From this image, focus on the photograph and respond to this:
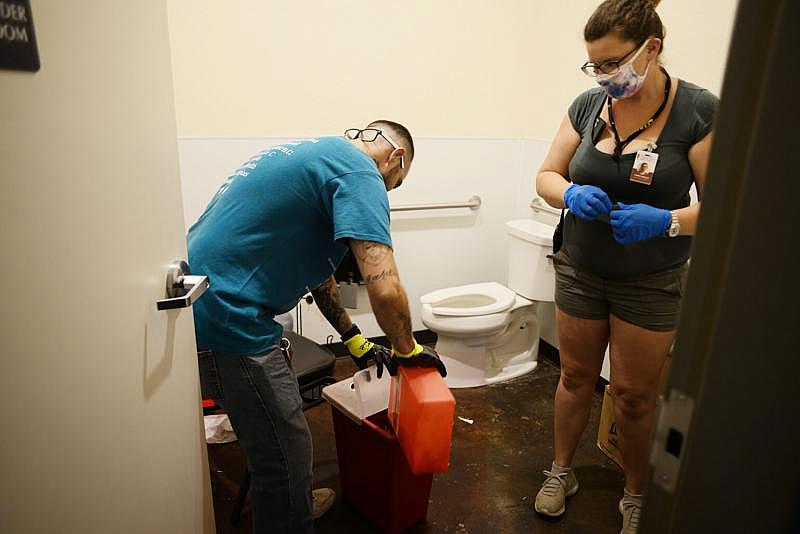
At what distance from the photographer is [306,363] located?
61.8 inches

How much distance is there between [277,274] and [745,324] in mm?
833

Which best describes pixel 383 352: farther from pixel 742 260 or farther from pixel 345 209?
pixel 742 260

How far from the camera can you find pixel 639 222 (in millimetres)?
1135

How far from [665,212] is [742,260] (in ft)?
2.85

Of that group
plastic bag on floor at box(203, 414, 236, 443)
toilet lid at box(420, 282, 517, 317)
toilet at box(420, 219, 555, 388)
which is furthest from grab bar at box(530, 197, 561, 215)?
plastic bag on floor at box(203, 414, 236, 443)

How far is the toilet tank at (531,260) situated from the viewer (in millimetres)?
2158

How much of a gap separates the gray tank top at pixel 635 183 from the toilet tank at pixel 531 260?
795 mm

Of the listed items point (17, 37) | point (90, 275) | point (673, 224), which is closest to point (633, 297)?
point (673, 224)

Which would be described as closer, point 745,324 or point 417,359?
point 745,324

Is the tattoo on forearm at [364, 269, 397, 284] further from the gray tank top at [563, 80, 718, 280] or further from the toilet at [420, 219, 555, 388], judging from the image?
the toilet at [420, 219, 555, 388]

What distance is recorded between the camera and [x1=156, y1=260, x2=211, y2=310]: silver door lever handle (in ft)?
2.54

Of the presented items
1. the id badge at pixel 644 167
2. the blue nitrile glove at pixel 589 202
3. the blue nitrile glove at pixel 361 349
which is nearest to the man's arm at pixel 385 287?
the blue nitrile glove at pixel 361 349

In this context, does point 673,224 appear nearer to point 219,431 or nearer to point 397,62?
point 397,62

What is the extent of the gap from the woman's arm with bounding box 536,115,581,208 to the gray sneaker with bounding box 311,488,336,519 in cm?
109
